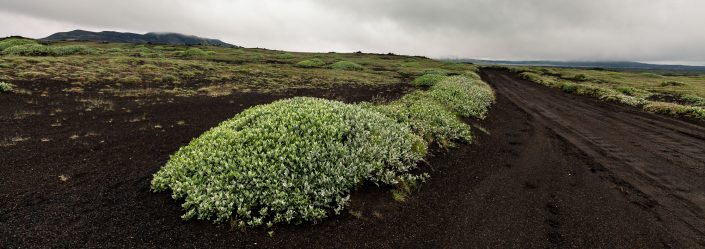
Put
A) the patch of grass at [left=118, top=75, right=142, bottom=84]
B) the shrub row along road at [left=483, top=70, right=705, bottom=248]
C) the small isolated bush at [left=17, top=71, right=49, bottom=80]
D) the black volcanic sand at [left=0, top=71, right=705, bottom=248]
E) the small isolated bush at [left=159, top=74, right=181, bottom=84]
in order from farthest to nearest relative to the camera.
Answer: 1. the small isolated bush at [left=159, top=74, right=181, bottom=84]
2. the patch of grass at [left=118, top=75, right=142, bottom=84]
3. the small isolated bush at [left=17, top=71, right=49, bottom=80]
4. the shrub row along road at [left=483, top=70, right=705, bottom=248]
5. the black volcanic sand at [left=0, top=71, right=705, bottom=248]

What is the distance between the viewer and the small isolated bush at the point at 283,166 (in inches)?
323

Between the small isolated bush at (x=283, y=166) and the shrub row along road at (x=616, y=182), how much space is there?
417 centimetres

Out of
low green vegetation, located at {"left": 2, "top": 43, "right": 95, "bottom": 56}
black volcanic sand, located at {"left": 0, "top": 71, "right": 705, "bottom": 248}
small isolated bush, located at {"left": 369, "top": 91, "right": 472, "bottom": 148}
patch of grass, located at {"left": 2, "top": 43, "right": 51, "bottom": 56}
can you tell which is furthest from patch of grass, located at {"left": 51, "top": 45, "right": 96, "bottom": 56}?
small isolated bush, located at {"left": 369, "top": 91, "right": 472, "bottom": 148}

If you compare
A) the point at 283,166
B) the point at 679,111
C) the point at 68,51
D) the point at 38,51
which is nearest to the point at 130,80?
the point at 283,166

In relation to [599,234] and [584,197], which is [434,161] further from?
[599,234]

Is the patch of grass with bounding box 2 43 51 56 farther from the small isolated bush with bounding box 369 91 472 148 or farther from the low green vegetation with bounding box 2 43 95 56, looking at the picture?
the small isolated bush with bounding box 369 91 472 148

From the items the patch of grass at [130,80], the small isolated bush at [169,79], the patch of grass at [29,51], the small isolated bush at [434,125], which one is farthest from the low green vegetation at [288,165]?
the patch of grass at [29,51]

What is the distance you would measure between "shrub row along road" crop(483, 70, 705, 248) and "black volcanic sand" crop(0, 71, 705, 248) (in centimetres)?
4

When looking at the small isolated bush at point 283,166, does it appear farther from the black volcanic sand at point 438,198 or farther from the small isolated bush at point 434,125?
the small isolated bush at point 434,125

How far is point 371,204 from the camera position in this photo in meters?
9.08

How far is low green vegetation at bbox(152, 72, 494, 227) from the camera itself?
27.0ft

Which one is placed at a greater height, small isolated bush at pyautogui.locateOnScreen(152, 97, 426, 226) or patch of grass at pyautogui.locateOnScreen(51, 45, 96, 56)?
patch of grass at pyautogui.locateOnScreen(51, 45, 96, 56)

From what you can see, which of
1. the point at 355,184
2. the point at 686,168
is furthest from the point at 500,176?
the point at 686,168

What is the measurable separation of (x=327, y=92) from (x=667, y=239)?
108ft
